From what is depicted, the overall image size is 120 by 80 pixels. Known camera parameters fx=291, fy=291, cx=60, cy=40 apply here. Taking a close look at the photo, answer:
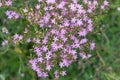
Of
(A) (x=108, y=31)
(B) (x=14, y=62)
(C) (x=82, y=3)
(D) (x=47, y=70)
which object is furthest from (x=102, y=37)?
(B) (x=14, y=62)

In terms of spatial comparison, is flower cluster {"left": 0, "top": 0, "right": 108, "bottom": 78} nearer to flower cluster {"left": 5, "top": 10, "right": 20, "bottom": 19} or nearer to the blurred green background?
flower cluster {"left": 5, "top": 10, "right": 20, "bottom": 19}

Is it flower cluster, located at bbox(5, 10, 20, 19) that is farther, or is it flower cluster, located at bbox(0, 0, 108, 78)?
flower cluster, located at bbox(5, 10, 20, 19)

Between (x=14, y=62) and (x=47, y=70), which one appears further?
(x=14, y=62)

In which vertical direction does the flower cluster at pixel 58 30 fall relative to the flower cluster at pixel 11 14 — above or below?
below

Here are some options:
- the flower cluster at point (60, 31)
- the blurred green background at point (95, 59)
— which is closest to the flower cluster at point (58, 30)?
the flower cluster at point (60, 31)

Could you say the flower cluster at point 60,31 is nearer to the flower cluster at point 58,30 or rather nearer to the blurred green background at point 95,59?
the flower cluster at point 58,30

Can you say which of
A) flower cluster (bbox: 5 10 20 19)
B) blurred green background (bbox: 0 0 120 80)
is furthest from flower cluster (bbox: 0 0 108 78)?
blurred green background (bbox: 0 0 120 80)

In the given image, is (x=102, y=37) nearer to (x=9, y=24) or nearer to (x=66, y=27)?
(x=66, y=27)
